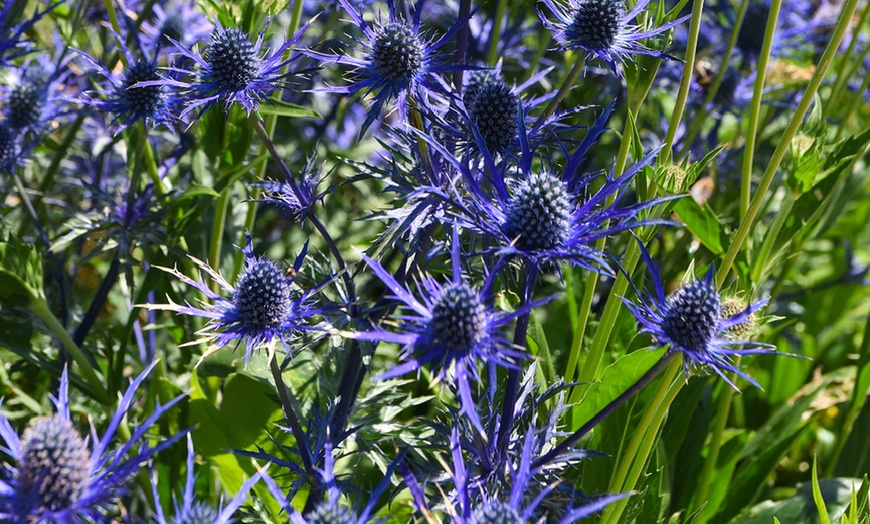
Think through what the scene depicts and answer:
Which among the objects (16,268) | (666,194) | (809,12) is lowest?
(16,268)

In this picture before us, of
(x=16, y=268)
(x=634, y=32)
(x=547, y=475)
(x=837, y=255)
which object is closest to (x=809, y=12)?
(x=837, y=255)

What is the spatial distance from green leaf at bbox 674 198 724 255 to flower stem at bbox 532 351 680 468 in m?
0.50

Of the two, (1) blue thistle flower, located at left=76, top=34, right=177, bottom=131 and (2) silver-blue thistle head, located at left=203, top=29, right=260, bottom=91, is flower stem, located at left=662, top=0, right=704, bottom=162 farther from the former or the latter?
(1) blue thistle flower, located at left=76, top=34, right=177, bottom=131

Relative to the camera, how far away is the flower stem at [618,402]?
3.76 ft

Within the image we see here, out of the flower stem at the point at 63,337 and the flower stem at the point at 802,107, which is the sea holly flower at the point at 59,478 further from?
the flower stem at the point at 802,107

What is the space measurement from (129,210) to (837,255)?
2715 mm

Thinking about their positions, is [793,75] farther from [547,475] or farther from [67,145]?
[67,145]

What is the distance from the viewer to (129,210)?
1.76 metres

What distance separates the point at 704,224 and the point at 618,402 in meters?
0.72

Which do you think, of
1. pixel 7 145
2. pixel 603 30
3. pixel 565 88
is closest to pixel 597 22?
pixel 603 30

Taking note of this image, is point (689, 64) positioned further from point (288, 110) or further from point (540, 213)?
point (288, 110)

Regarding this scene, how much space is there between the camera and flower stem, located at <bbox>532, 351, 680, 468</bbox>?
1146mm

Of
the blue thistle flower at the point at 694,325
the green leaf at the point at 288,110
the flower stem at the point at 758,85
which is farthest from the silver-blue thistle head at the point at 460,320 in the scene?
the flower stem at the point at 758,85

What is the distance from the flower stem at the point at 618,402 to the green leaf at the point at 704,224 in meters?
0.50
